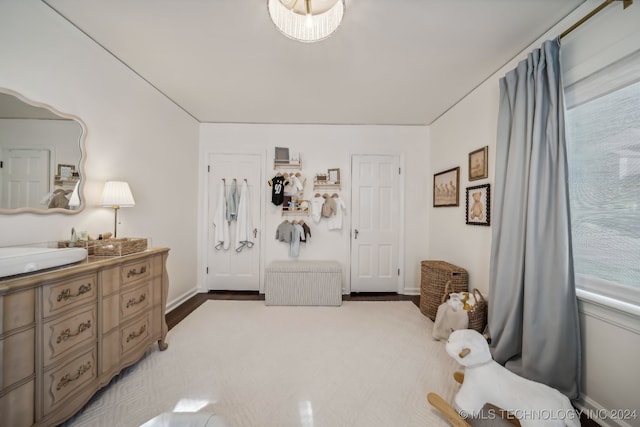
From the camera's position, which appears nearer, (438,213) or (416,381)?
(416,381)

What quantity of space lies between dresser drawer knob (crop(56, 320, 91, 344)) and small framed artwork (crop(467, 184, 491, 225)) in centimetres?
314

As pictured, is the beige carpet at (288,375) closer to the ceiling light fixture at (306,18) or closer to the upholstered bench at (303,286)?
the upholstered bench at (303,286)

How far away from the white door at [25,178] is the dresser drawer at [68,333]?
774mm

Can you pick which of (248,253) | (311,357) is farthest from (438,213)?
(248,253)

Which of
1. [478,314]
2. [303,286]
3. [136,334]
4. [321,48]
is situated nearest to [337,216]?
[303,286]

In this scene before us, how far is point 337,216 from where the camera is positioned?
133 inches

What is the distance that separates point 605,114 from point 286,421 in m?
2.64

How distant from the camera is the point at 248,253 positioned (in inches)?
135

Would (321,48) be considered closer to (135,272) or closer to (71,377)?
(135,272)

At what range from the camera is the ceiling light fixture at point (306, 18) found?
4.25 feet

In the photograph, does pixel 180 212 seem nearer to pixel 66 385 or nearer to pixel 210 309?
pixel 210 309

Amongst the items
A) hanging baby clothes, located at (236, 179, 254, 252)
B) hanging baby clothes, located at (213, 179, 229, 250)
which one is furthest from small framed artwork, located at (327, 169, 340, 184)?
hanging baby clothes, located at (213, 179, 229, 250)

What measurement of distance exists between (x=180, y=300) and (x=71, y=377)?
181 centimetres

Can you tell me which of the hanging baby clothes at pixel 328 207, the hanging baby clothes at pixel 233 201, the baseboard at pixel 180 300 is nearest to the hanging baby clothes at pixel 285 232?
the hanging baby clothes at pixel 328 207
